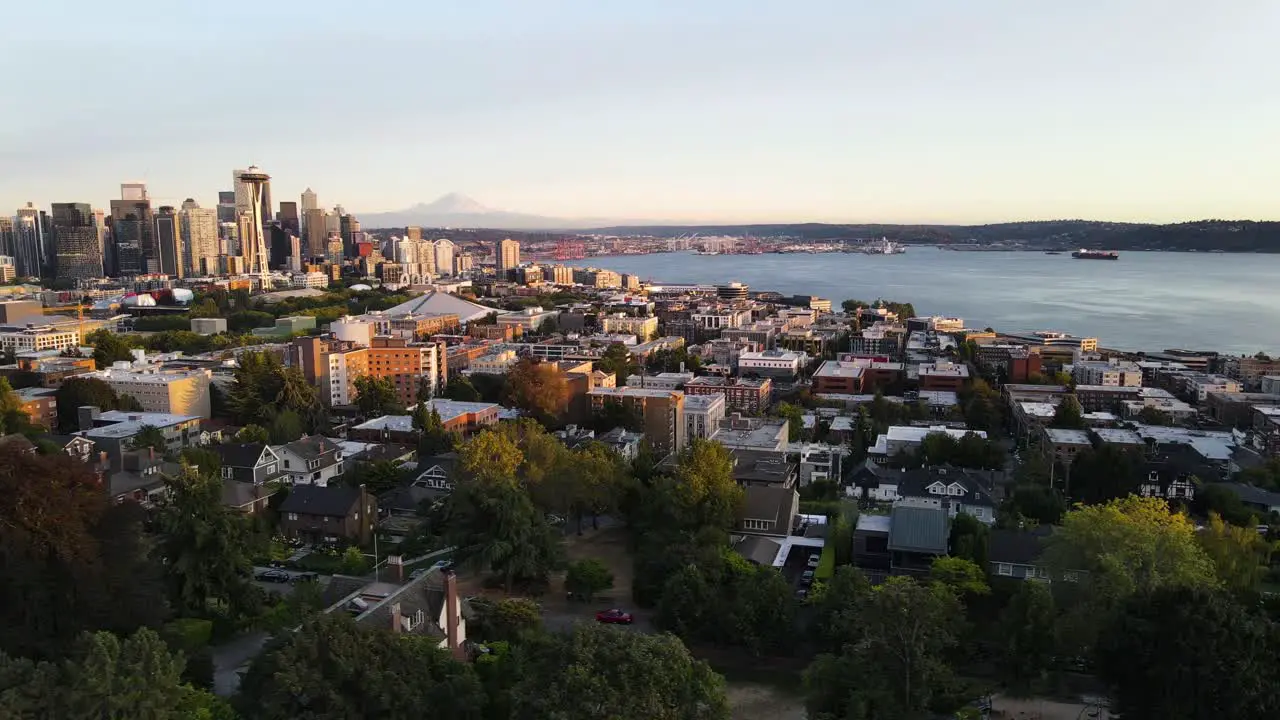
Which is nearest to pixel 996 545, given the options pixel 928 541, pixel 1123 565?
pixel 928 541

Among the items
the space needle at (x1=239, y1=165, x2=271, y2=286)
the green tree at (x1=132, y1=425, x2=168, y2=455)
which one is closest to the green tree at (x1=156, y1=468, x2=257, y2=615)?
the green tree at (x1=132, y1=425, x2=168, y2=455)

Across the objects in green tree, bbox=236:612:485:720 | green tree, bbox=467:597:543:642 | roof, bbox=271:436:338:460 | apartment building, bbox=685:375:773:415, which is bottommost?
apartment building, bbox=685:375:773:415

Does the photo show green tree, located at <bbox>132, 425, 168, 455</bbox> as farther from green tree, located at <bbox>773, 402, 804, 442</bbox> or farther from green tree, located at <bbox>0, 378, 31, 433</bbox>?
green tree, located at <bbox>773, 402, 804, 442</bbox>

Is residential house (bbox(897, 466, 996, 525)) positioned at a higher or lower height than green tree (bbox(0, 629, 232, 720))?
lower

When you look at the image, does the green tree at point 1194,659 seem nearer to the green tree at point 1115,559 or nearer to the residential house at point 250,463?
the green tree at point 1115,559

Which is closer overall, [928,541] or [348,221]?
[928,541]

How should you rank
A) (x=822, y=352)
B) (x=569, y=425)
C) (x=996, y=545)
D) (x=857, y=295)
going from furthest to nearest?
(x=857, y=295) → (x=822, y=352) → (x=569, y=425) → (x=996, y=545)

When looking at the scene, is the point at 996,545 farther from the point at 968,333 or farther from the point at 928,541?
the point at 968,333
